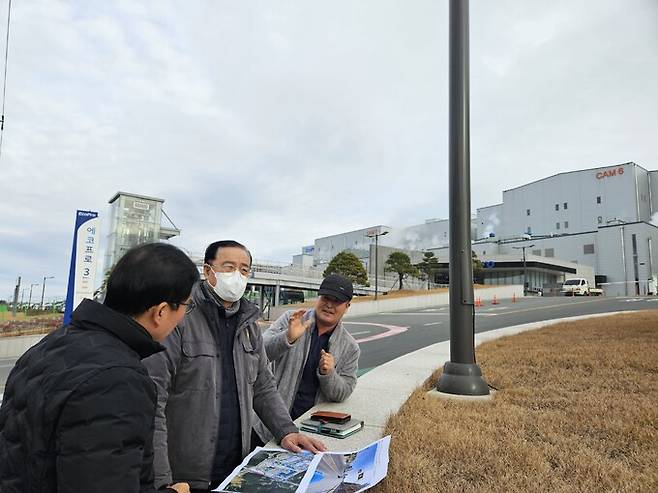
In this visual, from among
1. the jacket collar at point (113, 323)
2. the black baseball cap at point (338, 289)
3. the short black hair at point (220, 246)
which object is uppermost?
the short black hair at point (220, 246)

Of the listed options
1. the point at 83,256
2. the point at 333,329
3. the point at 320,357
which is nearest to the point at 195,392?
the point at 320,357

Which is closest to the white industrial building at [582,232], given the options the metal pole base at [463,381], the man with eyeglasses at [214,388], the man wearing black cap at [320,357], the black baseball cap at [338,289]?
the metal pole base at [463,381]

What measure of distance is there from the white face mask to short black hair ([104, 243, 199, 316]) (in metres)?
0.96

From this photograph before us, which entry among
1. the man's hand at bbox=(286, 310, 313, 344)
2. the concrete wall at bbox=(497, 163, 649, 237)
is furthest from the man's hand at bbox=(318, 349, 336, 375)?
the concrete wall at bbox=(497, 163, 649, 237)

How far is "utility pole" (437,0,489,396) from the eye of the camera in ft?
15.8

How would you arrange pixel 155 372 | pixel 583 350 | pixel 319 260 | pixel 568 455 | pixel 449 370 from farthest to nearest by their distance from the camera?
pixel 319 260, pixel 583 350, pixel 449 370, pixel 568 455, pixel 155 372

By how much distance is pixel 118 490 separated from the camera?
1.10 metres

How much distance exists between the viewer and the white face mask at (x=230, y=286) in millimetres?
2420

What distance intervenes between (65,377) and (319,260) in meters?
98.6

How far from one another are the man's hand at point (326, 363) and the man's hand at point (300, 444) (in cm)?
88

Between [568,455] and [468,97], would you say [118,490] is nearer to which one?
[568,455]

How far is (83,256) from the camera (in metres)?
8.45

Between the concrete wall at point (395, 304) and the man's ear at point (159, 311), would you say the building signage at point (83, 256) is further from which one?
the concrete wall at point (395, 304)

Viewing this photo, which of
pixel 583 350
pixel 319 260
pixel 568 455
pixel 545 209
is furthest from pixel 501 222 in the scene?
pixel 568 455
